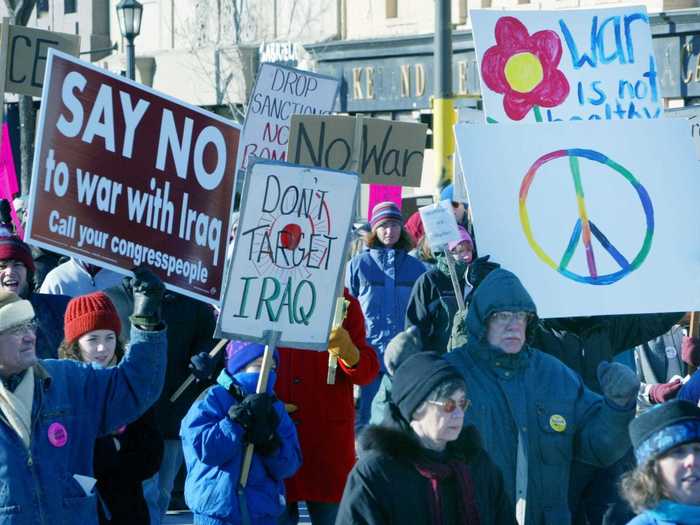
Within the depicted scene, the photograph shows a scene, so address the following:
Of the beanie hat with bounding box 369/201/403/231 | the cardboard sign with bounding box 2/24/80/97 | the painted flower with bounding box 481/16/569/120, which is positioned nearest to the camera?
the painted flower with bounding box 481/16/569/120

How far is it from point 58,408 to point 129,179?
1593 millimetres

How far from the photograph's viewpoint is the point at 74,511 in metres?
5.18

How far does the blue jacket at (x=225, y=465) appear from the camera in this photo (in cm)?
630

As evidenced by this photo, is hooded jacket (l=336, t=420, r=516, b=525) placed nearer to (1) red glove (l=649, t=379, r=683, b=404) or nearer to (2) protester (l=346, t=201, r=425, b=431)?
(1) red glove (l=649, t=379, r=683, b=404)

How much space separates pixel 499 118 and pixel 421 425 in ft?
10.8

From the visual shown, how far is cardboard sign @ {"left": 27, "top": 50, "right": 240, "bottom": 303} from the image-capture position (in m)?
6.33

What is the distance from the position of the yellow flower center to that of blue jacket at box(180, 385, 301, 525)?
83.8 inches

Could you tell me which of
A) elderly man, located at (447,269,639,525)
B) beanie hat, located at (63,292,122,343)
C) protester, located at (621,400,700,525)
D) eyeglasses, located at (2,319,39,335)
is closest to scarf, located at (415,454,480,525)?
protester, located at (621,400,700,525)

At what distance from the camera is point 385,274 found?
36.3 ft

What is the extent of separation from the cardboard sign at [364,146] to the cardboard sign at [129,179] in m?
2.50

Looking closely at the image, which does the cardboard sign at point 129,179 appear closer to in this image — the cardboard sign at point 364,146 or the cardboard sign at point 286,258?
the cardboard sign at point 286,258

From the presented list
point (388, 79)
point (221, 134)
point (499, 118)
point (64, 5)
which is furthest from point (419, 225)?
point (64, 5)

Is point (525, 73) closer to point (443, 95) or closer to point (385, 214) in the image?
point (385, 214)

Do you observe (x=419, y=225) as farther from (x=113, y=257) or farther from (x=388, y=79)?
(x=388, y=79)
